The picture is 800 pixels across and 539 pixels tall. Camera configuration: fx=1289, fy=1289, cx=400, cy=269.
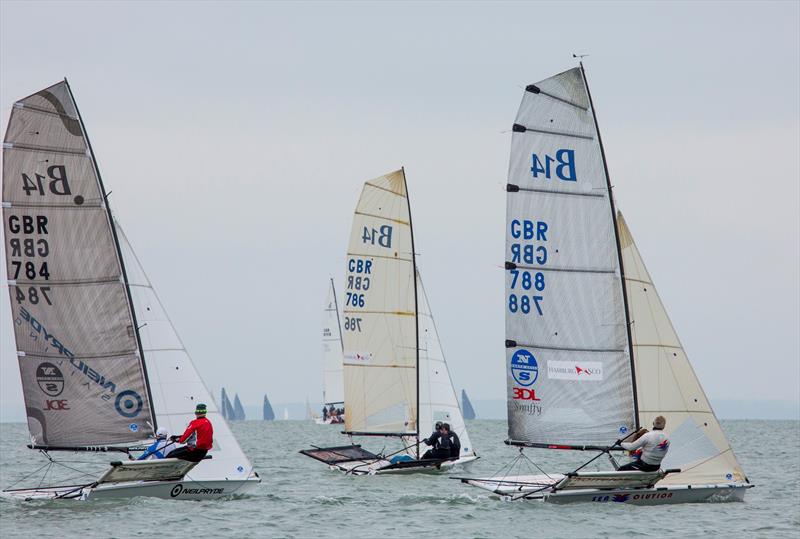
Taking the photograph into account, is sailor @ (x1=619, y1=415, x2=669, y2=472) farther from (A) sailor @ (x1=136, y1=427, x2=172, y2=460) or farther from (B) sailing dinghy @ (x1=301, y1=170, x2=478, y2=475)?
(B) sailing dinghy @ (x1=301, y1=170, x2=478, y2=475)

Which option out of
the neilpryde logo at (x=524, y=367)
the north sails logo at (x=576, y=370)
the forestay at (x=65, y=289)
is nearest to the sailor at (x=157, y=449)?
the forestay at (x=65, y=289)

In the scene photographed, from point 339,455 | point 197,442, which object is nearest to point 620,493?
point 197,442

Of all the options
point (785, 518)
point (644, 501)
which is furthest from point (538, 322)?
point (785, 518)

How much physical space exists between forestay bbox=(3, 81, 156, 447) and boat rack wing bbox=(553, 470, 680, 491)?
7.07 m

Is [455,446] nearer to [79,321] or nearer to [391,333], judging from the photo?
[391,333]

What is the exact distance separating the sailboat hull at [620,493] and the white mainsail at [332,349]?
51.0 metres

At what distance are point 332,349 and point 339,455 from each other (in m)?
43.2

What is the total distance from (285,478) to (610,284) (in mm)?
11779

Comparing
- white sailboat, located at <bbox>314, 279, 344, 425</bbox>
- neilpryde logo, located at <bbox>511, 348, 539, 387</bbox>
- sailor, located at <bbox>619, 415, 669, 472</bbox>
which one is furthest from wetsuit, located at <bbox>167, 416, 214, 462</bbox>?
white sailboat, located at <bbox>314, 279, 344, 425</bbox>

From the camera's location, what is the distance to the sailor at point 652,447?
19938 millimetres

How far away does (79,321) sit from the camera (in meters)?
21.5

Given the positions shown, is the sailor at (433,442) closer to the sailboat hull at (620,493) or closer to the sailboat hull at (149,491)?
the sailboat hull at (620,493)

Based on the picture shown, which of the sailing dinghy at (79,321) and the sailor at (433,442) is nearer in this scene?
the sailing dinghy at (79,321)

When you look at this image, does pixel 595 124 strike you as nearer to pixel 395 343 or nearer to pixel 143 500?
pixel 143 500
